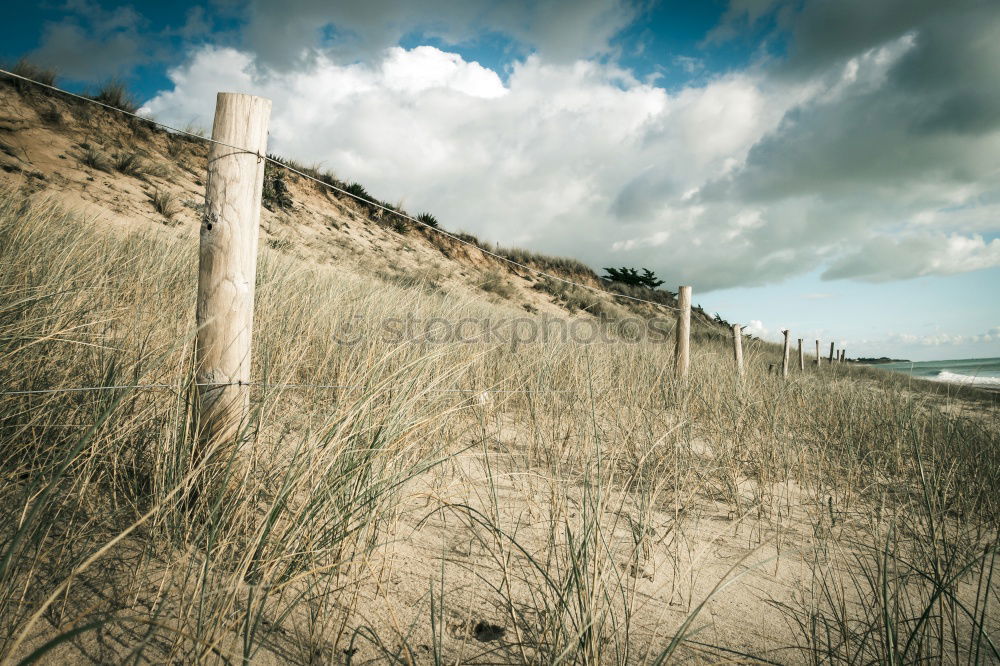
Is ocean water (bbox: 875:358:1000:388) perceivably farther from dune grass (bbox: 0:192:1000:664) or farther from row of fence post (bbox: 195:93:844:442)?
row of fence post (bbox: 195:93:844:442)

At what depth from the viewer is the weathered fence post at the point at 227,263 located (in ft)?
5.54

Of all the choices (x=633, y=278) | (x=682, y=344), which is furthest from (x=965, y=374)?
(x=682, y=344)

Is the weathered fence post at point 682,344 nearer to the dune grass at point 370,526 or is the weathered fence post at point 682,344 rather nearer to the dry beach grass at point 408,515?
the dry beach grass at point 408,515

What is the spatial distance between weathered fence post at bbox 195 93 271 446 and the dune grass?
0.39 ft

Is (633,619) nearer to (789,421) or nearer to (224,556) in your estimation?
(224,556)

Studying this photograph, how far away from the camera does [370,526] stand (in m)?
1.62

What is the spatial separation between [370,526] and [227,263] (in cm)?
115

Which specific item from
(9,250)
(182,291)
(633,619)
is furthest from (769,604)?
(9,250)

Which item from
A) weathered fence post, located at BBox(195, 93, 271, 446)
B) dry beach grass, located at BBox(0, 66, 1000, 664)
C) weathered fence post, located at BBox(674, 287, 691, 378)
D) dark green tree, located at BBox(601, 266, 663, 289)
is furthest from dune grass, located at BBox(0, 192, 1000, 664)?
dark green tree, located at BBox(601, 266, 663, 289)

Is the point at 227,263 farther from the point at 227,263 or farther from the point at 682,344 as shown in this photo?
the point at 682,344

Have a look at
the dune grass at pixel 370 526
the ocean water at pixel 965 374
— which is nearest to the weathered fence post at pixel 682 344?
the dune grass at pixel 370 526

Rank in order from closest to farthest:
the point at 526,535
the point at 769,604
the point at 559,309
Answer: the point at 769,604
the point at 526,535
the point at 559,309

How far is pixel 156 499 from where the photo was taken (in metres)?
1.40

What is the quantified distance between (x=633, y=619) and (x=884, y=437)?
10.2 ft
